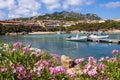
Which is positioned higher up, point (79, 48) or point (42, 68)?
point (42, 68)

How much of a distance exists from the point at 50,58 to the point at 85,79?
1463 millimetres

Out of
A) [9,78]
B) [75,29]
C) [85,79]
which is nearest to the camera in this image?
[9,78]

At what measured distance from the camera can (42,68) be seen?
20.4 ft

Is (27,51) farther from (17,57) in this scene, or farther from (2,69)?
(2,69)

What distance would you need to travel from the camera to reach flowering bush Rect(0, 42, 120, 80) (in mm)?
6012

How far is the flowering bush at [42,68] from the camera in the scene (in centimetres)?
601

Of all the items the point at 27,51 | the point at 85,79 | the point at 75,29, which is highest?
the point at 27,51

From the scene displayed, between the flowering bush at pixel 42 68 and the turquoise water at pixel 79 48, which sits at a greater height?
the flowering bush at pixel 42 68

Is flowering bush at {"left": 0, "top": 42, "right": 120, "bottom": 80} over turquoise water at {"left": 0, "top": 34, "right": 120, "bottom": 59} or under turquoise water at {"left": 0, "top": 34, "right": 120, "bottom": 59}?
over

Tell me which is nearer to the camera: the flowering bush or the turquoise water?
the flowering bush

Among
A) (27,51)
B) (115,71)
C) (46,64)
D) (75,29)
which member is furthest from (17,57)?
(75,29)

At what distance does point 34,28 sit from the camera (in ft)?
655

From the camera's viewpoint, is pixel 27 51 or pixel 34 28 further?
pixel 34 28

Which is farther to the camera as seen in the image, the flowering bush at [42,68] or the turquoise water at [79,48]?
the turquoise water at [79,48]
